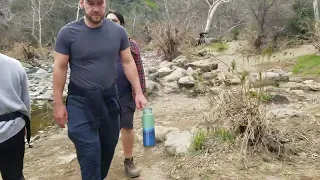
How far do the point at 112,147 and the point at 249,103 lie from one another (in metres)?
1.33

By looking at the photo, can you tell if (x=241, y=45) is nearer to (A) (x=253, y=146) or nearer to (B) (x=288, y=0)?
(B) (x=288, y=0)

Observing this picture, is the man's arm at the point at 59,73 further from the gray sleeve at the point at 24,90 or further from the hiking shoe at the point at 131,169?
the hiking shoe at the point at 131,169

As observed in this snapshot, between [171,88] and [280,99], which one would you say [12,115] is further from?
[171,88]

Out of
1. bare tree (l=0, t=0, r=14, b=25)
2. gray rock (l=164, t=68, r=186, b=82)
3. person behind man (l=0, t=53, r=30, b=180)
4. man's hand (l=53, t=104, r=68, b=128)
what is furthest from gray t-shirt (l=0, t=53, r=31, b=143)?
bare tree (l=0, t=0, r=14, b=25)

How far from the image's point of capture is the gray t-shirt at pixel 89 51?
2.64 meters

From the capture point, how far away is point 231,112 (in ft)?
12.2

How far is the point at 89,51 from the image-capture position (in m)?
2.65

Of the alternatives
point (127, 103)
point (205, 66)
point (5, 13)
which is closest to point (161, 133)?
point (127, 103)

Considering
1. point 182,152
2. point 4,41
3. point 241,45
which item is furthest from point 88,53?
point 4,41

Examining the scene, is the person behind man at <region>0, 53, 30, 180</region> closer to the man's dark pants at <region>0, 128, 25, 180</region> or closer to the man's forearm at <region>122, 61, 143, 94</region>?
the man's dark pants at <region>0, 128, 25, 180</region>

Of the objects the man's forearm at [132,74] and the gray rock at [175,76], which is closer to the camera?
the man's forearm at [132,74]

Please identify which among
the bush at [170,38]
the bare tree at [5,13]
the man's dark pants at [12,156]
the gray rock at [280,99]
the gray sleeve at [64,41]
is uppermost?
the bare tree at [5,13]

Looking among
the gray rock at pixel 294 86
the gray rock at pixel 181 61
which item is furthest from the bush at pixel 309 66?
the gray rock at pixel 181 61

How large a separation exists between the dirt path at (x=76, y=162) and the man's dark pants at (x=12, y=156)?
1232mm
